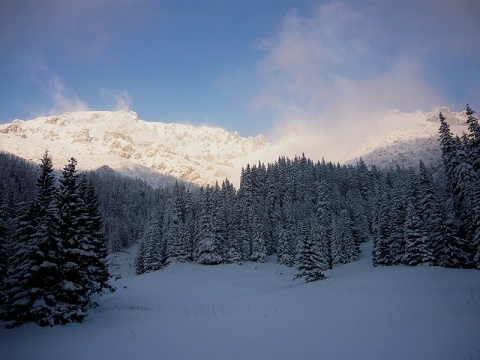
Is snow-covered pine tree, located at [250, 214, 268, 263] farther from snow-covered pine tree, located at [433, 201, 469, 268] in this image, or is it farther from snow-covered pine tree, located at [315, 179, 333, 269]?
snow-covered pine tree, located at [433, 201, 469, 268]

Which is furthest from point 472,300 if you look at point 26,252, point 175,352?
point 26,252

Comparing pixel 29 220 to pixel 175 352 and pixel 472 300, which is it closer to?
pixel 175 352

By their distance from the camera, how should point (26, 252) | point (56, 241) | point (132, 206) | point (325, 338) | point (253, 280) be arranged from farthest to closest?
point (132, 206)
point (253, 280)
point (56, 241)
point (26, 252)
point (325, 338)

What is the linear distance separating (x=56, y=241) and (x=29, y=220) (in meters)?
2.32

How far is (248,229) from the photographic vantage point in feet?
235

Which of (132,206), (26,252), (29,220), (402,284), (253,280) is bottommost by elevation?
(253,280)

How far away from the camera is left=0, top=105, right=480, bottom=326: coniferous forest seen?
16266 mm

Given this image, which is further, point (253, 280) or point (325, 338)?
point (253, 280)

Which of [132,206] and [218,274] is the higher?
[132,206]

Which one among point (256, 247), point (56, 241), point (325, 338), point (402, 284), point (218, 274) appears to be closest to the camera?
point (325, 338)

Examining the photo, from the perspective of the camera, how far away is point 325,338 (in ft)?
→ 27.7

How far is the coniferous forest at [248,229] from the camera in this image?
16266 mm

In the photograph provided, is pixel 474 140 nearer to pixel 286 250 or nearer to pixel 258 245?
pixel 286 250

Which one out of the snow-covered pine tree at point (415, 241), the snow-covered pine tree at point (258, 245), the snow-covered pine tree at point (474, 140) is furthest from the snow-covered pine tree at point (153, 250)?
the snow-covered pine tree at point (474, 140)
